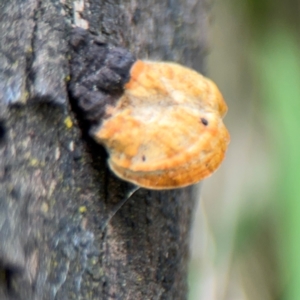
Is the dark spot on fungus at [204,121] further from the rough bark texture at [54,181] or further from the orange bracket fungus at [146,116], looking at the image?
the rough bark texture at [54,181]

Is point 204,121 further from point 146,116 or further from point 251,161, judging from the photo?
point 251,161

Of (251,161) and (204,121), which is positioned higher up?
(204,121)

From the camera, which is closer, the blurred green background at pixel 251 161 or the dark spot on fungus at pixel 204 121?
the dark spot on fungus at pixel 204 121

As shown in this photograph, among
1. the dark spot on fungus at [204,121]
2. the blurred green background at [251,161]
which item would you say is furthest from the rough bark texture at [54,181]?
the blurred green background at [251,161]

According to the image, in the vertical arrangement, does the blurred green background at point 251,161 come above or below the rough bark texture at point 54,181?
below

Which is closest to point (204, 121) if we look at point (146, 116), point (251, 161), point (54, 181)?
point (146, 116)

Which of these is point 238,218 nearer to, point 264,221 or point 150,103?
point 264,221

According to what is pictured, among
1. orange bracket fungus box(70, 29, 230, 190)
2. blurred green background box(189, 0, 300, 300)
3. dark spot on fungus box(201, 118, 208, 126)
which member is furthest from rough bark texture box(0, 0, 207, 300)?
blurred green background box(189, 0, 300, 300)
